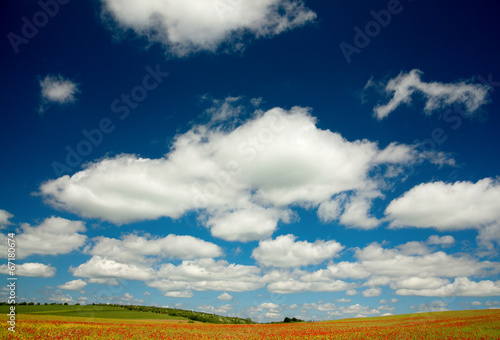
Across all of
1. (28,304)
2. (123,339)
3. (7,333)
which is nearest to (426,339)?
(123,339)

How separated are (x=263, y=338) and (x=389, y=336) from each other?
13.9 m

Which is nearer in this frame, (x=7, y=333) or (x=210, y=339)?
(x=7, y=333)

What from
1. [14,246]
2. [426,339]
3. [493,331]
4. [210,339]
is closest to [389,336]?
[426,339]

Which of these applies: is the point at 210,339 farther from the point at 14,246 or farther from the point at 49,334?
the point at 14,246

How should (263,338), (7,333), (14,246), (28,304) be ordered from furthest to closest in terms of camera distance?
1. (28,304)
2. (263,338)
3. (7,333)
4. (14,246)

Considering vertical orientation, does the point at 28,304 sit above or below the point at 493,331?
below

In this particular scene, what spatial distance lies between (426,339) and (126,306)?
347ft

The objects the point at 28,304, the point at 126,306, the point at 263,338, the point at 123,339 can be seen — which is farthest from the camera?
the point at 126,306

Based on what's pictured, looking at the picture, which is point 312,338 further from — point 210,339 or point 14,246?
point 14,246

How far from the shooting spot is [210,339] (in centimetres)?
2858

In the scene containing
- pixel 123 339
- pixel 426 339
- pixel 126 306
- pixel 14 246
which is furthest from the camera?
pixel 126 306

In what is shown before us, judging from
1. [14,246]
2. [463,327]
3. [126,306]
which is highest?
[14,246]

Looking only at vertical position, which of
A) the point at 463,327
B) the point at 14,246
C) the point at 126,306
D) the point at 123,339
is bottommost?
the point at 126,306

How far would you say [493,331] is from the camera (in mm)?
31609
